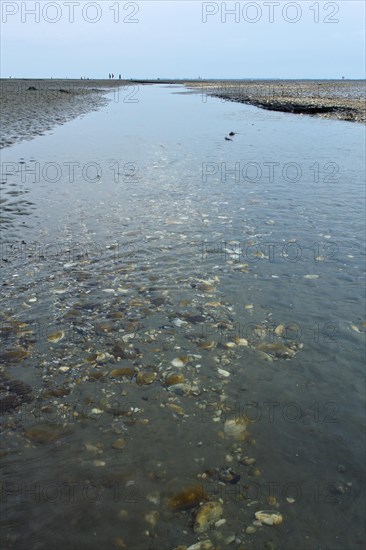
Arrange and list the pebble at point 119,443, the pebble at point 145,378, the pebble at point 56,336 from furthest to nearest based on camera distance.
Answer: the pebble at point 56,336
the pebble at point 145,378
the pebble at point 119,443

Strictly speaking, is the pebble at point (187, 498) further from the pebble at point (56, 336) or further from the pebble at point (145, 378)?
the pebble at point (56, 336)

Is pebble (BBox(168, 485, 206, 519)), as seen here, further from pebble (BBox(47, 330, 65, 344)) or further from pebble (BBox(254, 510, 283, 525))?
pebble (BBox(47, 330, 65, 344))

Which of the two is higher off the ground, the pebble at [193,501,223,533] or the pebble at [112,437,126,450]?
the pebble at [112,437,126,450]

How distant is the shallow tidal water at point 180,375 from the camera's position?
4.54 meters

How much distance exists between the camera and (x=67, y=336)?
25.4 ft

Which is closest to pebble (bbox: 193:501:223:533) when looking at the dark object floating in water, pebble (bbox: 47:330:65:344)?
the dark object floating in water

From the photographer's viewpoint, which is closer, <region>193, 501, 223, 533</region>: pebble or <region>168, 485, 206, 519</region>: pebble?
<region>193, 501, 223, 533</region>: pebble

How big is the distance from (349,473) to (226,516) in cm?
155

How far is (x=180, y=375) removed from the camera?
672 centimetres

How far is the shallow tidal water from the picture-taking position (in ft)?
14.9

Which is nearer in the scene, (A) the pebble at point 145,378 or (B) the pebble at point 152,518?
(B) the pebble at point 152,518

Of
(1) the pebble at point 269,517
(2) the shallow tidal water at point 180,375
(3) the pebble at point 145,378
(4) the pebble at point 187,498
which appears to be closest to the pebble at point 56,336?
(2) the shallow tidal water at point 180,375

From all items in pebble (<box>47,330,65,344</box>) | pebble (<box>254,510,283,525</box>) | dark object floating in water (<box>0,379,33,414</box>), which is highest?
pebble (<box>47,330,65,344</box>)

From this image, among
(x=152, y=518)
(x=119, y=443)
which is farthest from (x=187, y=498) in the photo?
(x=119, y=443)
